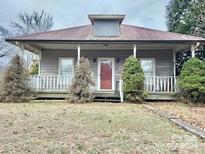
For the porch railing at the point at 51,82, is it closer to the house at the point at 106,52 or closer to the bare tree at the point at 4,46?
the house at the point at 106,52

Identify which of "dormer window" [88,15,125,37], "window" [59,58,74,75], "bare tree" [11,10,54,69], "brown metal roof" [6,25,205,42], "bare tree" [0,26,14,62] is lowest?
"window" [59,58,74,75]

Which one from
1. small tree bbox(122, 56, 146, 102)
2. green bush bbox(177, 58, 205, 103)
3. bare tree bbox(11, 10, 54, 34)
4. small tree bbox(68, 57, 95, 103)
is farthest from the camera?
bare tree bbox(11, 10, 54, 34)

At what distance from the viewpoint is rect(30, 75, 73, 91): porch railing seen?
620 inches

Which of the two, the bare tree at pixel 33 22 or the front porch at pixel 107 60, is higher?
the bare tree at pixel 33 22

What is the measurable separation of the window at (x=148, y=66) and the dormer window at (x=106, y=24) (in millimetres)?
2734

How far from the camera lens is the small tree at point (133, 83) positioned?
14148 mm

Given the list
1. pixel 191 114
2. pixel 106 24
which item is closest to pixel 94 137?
pixel 191 114

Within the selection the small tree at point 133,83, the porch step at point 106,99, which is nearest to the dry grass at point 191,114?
the small tree at point 133,83

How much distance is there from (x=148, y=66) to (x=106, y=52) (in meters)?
2.78

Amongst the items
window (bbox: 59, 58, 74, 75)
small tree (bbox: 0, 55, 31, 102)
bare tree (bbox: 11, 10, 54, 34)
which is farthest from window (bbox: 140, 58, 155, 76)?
bare tree (bbox: 11, 10, 54, 34)

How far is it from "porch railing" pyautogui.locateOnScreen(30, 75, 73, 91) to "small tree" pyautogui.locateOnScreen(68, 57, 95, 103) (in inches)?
68.6

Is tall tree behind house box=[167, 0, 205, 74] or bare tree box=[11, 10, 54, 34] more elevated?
bare tree box=[11, 10, 54, 34]

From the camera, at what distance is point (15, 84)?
14.0m

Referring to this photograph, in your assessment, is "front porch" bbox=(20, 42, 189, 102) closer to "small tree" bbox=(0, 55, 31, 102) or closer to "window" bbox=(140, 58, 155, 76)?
"window" bbox=(140, 58, 155, 76)
